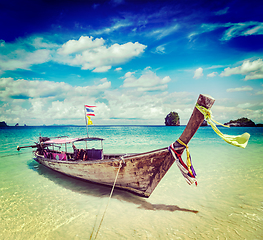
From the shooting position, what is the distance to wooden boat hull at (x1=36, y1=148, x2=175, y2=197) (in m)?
5.45

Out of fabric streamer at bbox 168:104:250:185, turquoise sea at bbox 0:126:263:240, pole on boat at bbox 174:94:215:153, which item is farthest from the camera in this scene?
turquoise sea at bbox 0:126:263:240

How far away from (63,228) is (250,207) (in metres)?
6.92

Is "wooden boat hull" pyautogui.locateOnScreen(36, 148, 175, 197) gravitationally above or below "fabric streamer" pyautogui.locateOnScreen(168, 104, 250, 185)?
below

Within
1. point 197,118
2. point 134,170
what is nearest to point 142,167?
point 134,170

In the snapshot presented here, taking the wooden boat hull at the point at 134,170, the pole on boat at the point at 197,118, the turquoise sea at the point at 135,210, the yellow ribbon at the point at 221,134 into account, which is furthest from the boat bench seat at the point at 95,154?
the yellow ribbon at the point at 221,134

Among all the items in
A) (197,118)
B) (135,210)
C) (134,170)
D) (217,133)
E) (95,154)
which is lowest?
(135,210)

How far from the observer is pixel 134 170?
5.97 m

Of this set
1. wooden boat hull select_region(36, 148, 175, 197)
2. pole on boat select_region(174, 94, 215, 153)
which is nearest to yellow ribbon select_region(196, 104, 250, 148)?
pole on boat select_region(174, 94, 215, 153)

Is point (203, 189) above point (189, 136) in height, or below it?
below

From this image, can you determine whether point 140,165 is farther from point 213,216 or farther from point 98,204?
point 213,216

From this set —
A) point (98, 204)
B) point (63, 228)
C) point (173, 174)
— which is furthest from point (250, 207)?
point (63, 228)

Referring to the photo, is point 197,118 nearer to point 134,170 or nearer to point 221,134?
point 221,134

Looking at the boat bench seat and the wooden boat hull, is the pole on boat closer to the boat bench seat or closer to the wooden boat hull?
the wooden boat hull

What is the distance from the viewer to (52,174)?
10.3m
